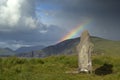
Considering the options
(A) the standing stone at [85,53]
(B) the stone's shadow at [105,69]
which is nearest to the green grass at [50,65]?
(B) the stone's shadow at [105,69]

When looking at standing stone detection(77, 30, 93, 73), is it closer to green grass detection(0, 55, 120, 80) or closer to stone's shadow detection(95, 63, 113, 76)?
stone's shadow detection(95, 63, 113, 76)

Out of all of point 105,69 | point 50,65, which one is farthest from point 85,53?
point 50,65

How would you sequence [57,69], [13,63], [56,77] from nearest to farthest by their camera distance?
[56,77], [57,69], [13,63]

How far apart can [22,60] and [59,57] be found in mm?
6316

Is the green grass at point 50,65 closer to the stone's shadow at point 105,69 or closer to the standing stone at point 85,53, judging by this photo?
the stone's shadow at point 105,69

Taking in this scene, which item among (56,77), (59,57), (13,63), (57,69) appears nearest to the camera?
(56,77)

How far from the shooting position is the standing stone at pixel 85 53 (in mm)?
35188

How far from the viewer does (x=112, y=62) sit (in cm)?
4009

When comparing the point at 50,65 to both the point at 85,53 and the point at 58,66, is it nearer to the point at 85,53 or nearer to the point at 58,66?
the point at 58,66

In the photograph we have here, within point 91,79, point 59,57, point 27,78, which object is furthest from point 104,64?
point 27,78

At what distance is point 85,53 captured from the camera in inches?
1414

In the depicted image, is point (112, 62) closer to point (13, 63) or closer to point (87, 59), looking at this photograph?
point (87, 59)

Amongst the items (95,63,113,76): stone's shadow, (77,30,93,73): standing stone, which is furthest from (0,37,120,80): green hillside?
(77,30,93,73): standing stone

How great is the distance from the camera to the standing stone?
1385 inches
